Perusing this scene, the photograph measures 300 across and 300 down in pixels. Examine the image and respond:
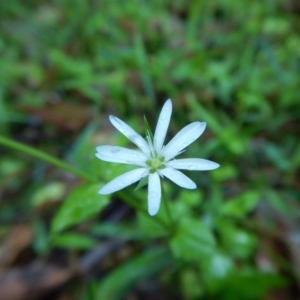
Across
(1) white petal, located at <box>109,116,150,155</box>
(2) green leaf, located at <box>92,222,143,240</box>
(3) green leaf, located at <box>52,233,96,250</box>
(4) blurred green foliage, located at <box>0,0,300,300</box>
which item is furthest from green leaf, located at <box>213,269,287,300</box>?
(1) white petal, located at <box>109,116,150,155</box>

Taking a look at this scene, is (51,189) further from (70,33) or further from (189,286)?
→ (70,33)

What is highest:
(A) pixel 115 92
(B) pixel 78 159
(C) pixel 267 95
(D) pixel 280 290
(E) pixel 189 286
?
(A) pixel 115 92

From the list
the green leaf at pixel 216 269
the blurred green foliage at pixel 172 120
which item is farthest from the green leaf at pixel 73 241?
the green leaf at pixel 216 269

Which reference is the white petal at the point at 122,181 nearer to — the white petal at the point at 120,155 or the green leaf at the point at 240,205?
the white petal at the point at 120,155

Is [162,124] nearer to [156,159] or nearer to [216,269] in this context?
[156,159]


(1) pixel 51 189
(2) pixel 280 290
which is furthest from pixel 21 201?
(2) pixel 280 290

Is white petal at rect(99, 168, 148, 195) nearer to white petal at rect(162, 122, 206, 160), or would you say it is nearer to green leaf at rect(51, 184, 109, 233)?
white petal at rect(162, 122, 206, 160)

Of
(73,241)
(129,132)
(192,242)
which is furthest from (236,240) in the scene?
(129,132)
